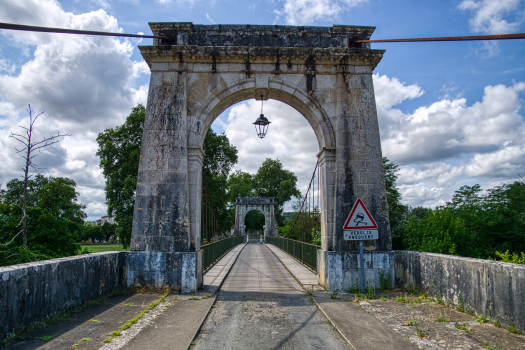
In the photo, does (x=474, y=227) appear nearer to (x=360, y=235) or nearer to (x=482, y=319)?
(x=360, y=235)

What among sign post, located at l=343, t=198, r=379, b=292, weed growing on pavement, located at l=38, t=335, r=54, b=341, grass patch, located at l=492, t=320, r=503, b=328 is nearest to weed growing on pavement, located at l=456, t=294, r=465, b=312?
grass patch, located at l=492, t=320, r=503, b=328

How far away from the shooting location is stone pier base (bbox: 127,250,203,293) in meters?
5.77

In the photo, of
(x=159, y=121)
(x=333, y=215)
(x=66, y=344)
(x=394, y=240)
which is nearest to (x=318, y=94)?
(x=333, y=215)

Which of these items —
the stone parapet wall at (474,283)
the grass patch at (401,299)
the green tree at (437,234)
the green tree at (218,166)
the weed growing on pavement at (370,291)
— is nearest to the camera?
the stone parapet wall at (474,283)

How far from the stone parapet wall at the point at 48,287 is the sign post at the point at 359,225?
12.8 ft

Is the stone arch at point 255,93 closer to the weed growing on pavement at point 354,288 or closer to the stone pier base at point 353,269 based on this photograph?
the stone pier base at point 353,269

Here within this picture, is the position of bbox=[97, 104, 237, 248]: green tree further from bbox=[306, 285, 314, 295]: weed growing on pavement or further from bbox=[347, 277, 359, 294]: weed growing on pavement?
bbox=[347, 277, 359, 294]: weed growing on pavement

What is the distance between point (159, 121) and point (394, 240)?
37.8 feet

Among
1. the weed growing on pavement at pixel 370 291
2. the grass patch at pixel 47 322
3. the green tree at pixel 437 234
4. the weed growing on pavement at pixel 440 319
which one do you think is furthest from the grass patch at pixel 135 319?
the green tree at pixel 437 234

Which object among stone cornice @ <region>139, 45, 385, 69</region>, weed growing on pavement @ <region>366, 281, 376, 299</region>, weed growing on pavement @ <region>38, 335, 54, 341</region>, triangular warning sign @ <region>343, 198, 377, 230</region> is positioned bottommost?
weed growing on pavement @ <region>366, 281, 376, 299</region>

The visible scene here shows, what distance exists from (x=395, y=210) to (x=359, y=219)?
10299mm

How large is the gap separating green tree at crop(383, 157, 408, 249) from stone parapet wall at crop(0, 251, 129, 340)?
11.1 m

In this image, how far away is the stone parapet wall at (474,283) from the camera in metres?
3.34

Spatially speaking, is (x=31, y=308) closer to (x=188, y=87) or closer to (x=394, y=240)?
(x=188, y=87)
